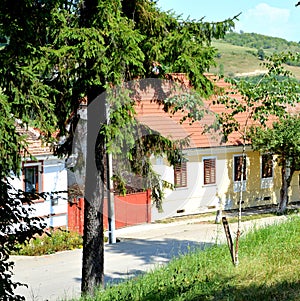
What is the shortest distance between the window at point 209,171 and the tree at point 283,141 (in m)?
1.89

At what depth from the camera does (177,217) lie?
25.1 meters

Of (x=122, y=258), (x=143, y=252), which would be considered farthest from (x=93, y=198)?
(x=143, y=252)

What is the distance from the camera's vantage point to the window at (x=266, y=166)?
2811 cm

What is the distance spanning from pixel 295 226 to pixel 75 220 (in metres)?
9.03

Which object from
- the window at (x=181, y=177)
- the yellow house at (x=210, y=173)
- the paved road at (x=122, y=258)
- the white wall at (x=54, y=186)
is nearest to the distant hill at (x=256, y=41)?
the yellow house at (x=210, y=173)

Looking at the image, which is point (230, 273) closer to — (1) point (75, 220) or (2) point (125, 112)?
(2) point (125, 112)

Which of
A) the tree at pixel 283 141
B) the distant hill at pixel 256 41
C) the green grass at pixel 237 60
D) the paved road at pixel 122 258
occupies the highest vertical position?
the distant hill at pixel 256 41

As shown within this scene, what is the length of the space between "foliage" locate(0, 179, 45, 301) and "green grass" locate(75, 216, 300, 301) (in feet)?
5.75

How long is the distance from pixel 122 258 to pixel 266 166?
12.9 metres

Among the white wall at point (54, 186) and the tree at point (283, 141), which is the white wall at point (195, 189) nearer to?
the tree at point (283, 141)

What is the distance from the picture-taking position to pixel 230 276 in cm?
989

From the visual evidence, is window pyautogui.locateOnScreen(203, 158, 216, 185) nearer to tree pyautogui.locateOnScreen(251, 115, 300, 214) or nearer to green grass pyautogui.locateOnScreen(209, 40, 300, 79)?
tree pyautogui.locateOnScreen(251, 115, 300, 214)

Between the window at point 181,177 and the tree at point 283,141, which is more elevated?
the tree at point 283,141

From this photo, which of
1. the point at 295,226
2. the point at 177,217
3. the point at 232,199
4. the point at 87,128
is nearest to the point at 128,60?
the point at 87,128
